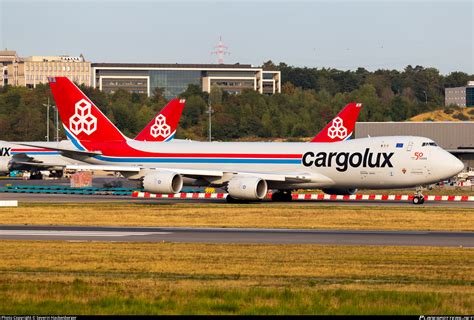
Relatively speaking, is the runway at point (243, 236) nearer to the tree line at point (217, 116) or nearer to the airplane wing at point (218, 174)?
the airplane wing at point (218, 174)

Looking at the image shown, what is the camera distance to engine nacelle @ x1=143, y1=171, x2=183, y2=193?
58375 millimetres

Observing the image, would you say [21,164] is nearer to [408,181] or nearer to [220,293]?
[408,181]

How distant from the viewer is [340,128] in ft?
255

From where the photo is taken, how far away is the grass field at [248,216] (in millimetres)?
44312

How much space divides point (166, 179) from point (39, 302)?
37111 mm

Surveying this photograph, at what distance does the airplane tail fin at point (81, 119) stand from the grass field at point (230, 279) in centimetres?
3185

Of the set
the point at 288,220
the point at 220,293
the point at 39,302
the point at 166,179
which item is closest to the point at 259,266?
the point at 220,293

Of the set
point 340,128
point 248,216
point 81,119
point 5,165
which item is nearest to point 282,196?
point 81,119

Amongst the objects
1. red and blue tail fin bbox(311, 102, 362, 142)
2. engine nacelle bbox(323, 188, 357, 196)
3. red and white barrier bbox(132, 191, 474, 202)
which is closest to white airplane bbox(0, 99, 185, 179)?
red and blue tail fin bbox(311, 102, 362, 142)

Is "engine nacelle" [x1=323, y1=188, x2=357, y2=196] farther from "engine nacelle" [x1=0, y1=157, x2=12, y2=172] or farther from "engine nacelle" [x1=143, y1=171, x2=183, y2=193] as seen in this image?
"engine nacelle" [x1=0, y1=157, x2=12, y2=172]

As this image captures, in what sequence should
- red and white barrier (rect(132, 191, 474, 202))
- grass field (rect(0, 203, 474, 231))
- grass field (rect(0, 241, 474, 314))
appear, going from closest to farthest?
grass field (rect(0, 241, 474, 314)) → grass field (rect(0, 203, 474, 231)) → red and white barrier (rect(132, 191, 474, 202))

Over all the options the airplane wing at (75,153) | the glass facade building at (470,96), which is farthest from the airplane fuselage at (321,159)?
the glass facade building at (470,96)

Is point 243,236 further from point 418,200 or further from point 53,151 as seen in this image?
point 53,151

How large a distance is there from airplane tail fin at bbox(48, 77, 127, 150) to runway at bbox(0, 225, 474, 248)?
24354 mm
